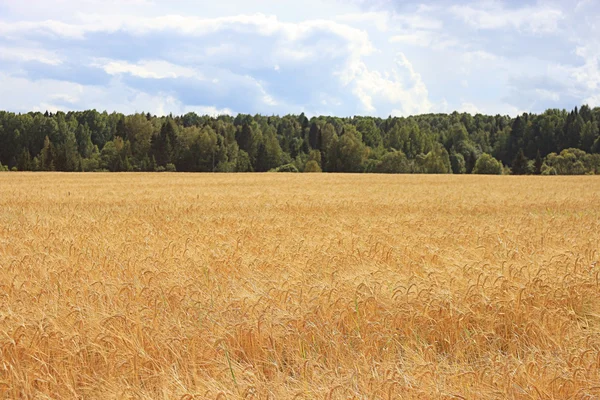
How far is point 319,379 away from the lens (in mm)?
3615

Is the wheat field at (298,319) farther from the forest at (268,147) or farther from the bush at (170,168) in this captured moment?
the forest at (268,147)

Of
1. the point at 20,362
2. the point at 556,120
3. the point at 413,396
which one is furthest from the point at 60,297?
the point at 556,120

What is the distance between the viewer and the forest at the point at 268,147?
297 feet

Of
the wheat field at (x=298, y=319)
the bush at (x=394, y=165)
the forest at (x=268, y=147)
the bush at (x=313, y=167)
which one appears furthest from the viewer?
the bush at (x=394, y=165)

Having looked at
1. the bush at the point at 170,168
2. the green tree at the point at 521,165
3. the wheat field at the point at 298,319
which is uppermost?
the green tree at the point at 521,165

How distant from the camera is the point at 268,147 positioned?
100125 mm

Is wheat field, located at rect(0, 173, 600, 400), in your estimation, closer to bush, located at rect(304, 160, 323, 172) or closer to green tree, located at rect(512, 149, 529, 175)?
bush, located at rect(304, 160, 323, 172)

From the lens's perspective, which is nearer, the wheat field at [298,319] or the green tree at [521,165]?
the wheat field at [298,319]

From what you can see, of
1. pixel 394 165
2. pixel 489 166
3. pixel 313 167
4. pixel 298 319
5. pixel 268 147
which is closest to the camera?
pixel 298 319

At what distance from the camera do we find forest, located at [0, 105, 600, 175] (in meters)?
90.4

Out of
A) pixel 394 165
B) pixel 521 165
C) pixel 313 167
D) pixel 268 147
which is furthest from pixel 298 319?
pixel 521 165

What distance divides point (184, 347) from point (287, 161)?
102 m

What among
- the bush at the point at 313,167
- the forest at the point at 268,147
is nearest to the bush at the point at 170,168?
the forest at the point at 268,147

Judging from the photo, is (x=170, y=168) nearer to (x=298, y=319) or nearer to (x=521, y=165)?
(x=521, y=165)
